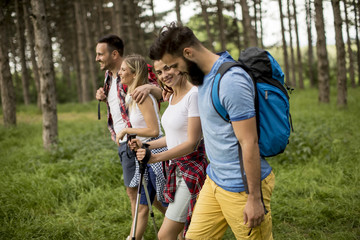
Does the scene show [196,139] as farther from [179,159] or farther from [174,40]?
[174,40]

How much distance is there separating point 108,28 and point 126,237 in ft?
105

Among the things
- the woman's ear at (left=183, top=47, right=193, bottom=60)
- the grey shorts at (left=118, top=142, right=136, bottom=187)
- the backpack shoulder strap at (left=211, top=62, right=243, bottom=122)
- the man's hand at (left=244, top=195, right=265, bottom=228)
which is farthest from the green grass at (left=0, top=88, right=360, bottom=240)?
the woman's ear at (left=183, top=47, right=193, bottom=60)

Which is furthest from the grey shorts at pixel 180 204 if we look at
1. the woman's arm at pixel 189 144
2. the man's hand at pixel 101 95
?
the man's hand at pixel 101 95

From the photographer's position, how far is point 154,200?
3881mm

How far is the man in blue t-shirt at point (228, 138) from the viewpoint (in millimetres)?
1935

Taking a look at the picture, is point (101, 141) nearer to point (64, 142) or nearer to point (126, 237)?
point (64, 142)

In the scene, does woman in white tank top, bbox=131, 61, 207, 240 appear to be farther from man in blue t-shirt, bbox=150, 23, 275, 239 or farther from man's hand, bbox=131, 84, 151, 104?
man in blue t-shirt, bbox=150, 23, 275, 239

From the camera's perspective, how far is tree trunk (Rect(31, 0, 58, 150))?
26.7 ft

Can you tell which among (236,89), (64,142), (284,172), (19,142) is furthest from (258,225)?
(19,142)

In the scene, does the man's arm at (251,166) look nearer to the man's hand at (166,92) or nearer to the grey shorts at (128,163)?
the man's hand at (166,92)

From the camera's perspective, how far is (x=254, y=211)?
2037 millimetres

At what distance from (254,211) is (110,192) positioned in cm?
397

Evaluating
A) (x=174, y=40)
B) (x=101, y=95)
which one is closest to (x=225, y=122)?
(x=174, y=40)

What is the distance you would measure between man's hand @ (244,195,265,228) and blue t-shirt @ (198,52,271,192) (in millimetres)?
105
